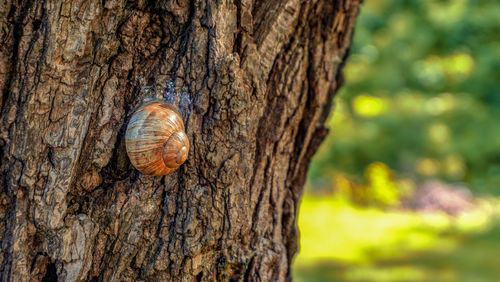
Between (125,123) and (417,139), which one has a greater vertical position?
(417,139)

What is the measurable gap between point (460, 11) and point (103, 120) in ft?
19.8

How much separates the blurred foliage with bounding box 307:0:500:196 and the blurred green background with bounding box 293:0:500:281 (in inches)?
0.6

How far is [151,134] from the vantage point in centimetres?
141

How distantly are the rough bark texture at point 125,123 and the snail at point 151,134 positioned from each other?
0.04 meters

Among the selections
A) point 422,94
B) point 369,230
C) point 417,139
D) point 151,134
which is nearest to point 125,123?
point 151,134

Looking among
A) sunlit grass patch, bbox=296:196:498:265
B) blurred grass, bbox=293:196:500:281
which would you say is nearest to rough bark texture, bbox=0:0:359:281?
blurred grass, bbox=293:196:500:281

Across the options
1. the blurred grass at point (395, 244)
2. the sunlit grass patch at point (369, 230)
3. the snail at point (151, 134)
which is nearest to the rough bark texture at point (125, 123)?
the snail at point (151, 134)

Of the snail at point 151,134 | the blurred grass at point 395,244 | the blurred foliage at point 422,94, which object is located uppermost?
the blurred foliage at point 422,94

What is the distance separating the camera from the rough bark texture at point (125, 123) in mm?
1310

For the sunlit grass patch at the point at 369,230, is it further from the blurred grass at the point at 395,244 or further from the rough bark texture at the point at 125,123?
the rough bark texture at the point at 125,123

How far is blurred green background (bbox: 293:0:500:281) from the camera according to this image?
6.11m

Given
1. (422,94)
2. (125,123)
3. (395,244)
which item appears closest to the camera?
(125,123)

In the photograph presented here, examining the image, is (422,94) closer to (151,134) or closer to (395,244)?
(395,244)

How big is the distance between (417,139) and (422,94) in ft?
3.22
